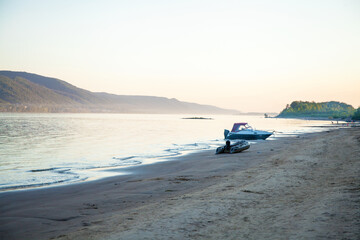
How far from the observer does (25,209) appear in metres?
9.35

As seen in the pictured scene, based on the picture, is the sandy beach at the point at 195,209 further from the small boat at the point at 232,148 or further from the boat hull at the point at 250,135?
the boat hull at the point at 250,135

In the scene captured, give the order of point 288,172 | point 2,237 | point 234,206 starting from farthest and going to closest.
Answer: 1. point 288,172
2. point 234,206
3. point 2,237

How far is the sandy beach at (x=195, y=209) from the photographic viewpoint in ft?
19.4

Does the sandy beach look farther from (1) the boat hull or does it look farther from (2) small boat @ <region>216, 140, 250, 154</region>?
(1) the boat hull

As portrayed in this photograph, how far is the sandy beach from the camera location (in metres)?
5.93

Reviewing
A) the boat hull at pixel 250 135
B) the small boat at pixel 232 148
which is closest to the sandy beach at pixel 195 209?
the small boat at pixel 232 148

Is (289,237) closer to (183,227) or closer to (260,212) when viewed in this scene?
(260,212)

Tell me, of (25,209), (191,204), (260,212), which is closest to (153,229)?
(191,204)

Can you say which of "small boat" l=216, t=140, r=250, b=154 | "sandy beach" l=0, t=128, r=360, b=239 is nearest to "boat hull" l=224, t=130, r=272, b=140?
"small boat" l=216, t=140, r=250, b=154

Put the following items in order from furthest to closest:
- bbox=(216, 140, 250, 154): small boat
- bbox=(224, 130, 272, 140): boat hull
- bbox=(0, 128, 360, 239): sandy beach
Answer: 1. bbox=(224, 130, 272, 140): boat hull
2. bbox=(216, 140, 250, 154): small boat
3. bbox=(0, 128, 360, 239): sandy beach

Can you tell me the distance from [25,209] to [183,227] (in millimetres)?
5970

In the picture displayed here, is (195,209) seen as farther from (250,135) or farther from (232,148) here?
(250,135)

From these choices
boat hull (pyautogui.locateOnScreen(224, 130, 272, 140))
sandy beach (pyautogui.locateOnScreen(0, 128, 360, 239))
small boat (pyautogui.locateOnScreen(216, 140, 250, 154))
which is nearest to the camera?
sandy beach (pyautogui.locateOnScreen(0, 128, 360, 239))

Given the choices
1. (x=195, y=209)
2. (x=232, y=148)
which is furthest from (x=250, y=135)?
(x=195, y=209)
